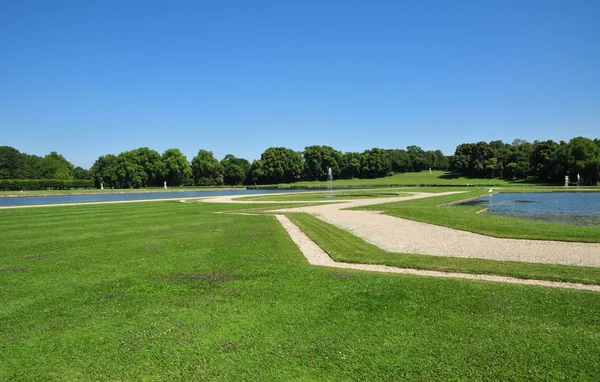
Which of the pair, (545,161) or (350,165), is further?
(350,165)

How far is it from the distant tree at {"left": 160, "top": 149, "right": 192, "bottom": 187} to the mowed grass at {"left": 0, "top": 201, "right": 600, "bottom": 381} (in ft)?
354

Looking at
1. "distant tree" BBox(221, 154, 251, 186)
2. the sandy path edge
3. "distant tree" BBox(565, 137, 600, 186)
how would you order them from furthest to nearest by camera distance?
"distant tree" BBox(221, 154, 251, 186) < "distant tree" BBox(565, 137, 600, 186) < the sandy path edge

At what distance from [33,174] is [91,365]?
138082 mm

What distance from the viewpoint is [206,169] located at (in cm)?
12244

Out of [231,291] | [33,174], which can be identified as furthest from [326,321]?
[33,174]

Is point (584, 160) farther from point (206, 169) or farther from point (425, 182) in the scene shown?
point (206, 169)

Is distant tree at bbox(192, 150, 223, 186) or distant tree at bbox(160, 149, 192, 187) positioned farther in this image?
distant tree at bbox(192, 150, 223, 186)

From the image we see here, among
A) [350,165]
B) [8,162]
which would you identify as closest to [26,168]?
[8,162]

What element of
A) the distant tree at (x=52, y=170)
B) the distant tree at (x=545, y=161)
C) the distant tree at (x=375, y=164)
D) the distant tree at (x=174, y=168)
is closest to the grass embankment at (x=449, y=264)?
the distant tree at (x=545, y=161)

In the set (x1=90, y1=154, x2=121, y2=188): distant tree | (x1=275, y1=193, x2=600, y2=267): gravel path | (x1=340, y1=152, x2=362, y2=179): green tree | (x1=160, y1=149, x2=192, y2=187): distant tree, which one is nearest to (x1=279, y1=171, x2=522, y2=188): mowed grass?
(x1=340, y1=152, x2=362, y2=179): green tree

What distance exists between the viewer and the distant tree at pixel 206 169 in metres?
122

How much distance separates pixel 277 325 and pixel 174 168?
114 meters

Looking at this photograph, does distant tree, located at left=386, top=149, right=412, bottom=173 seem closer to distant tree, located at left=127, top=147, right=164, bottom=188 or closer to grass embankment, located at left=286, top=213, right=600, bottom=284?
distant tree, located at left=127, top=147, right=164, bottom=188

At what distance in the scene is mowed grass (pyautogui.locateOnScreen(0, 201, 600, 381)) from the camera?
17.3 ft
